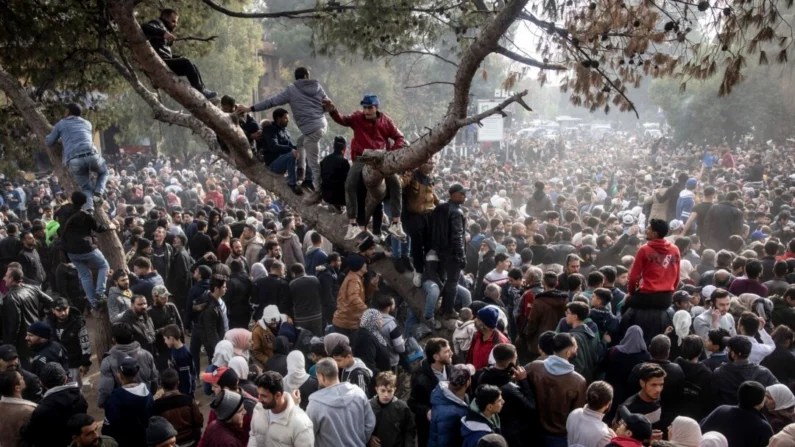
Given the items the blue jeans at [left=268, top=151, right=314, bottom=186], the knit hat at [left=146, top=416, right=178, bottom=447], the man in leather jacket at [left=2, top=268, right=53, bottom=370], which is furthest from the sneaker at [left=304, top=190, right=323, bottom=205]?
the knit hat at [left=146, top=416, right=178, bottom=447]

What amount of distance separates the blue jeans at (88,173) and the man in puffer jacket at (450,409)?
5.85 metres

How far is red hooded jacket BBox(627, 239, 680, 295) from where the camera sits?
6883mm

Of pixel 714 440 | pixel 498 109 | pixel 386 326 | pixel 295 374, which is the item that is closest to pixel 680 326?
pixel 714 440

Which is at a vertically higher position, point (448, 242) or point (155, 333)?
point (448, 242)

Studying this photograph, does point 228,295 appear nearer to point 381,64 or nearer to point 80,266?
point 80,266

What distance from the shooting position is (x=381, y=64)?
43.8 m

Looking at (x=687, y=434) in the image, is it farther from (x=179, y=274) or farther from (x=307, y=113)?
(x=179, y=274)

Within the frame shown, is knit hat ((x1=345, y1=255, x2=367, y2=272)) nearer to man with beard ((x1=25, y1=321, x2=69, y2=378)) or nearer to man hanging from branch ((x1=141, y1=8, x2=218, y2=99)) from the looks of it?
man hanging from branch ((x1=141, y1=8, x2=218, y2=99))

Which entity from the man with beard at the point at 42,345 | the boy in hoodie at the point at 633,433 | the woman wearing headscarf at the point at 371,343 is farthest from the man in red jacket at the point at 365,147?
the boy in hoodie at the point at 633,433

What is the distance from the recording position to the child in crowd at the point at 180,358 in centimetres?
682

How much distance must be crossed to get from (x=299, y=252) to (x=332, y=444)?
17.9ft

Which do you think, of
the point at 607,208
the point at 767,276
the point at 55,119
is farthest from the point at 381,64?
the point at 767,276

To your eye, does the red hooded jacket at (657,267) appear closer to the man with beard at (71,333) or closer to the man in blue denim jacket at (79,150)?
the man with beard at (71,333)

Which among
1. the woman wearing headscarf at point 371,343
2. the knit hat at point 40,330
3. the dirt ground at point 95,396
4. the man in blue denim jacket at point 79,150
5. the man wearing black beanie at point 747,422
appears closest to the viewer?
the man wearing black beanie at point 747,422
